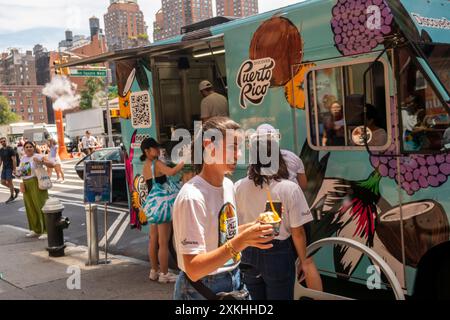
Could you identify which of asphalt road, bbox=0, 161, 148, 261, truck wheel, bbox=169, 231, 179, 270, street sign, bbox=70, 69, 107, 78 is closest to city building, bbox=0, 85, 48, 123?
asphalt road, bbox=0, 161, 148, 261

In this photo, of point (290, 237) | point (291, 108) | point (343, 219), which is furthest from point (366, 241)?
point (291, 108)

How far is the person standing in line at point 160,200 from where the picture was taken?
6324 mm

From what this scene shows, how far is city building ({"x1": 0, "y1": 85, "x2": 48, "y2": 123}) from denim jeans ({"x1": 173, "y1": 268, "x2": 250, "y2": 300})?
160m

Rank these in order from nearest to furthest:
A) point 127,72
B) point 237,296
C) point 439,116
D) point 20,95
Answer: point 237,296 → point 439,116 → point 127,72 → point 20,95

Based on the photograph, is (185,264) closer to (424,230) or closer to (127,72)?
(424,230)

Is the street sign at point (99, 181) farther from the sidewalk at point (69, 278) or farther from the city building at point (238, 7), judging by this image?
the city building at point (238, 7)

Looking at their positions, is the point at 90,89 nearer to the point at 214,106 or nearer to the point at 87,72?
the point at 87,72

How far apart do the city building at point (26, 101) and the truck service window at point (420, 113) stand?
15948 centimetres

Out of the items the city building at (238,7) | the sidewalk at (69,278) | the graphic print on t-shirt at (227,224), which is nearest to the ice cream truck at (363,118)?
the graphic print on t-shirt at (227,224)

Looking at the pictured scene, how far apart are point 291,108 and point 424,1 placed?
157 centimetres

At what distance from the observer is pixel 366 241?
4.60 meters

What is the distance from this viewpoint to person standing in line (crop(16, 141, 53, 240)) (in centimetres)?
934

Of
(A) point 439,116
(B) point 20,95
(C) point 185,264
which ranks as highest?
(B) point 20,95

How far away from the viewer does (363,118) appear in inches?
171
